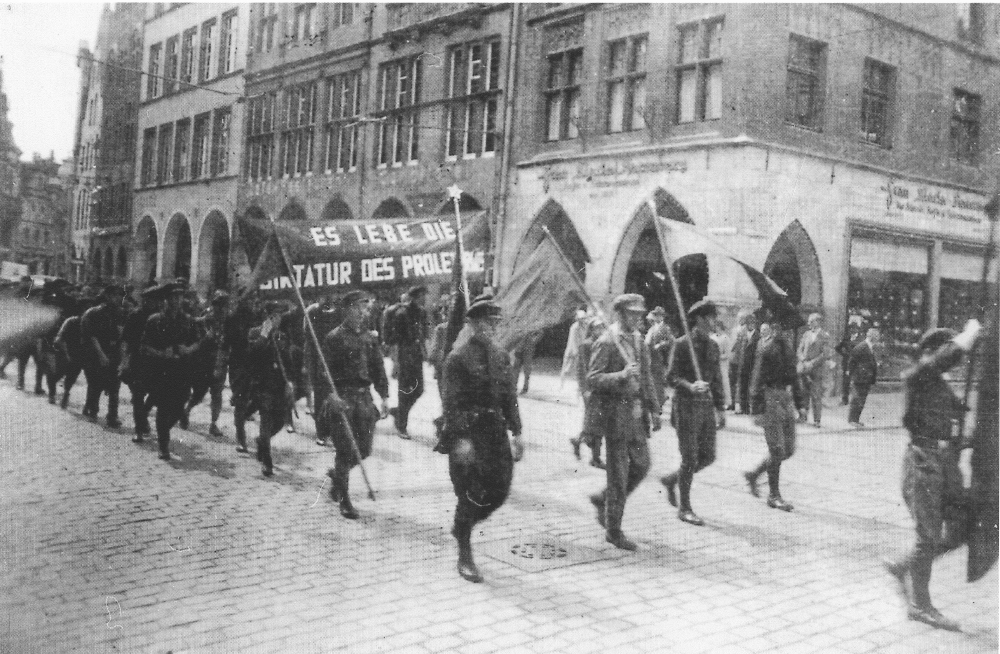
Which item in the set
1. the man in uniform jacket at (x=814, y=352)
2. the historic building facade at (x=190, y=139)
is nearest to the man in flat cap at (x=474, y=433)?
the man in uniform jacket at (x=814, y=352)

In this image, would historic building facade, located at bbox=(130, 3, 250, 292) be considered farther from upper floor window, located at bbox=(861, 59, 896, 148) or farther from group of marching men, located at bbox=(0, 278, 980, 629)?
upper floor window, located at bbox=(861, 59, 896, 148)

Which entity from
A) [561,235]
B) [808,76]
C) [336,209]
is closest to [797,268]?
[808,76]

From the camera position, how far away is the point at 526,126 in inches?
738

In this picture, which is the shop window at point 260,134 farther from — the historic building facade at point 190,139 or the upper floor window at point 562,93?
the upper floor window at point 562,93

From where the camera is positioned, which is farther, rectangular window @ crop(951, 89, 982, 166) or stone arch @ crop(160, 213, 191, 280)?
stone arch @ crop(160, 213, 191, 280)

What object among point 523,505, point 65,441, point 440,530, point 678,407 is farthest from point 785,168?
point 65,441

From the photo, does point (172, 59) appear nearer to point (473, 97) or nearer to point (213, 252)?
point (473, 97)

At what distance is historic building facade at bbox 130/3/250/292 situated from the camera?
12633 mm

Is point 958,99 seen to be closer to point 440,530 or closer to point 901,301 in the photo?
point 901,301

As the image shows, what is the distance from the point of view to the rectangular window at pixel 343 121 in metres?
22.4

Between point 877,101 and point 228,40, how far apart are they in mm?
9615

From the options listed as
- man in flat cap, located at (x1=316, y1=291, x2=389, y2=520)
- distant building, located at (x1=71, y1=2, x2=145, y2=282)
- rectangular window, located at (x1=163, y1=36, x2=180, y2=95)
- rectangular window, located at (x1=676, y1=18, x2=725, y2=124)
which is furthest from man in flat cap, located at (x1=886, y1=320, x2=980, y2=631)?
rectangular window, located at (x1=163, y1=36, x2=180, y2=95)

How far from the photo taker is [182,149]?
810 inches

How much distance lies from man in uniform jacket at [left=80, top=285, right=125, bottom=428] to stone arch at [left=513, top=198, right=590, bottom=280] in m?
9.43
